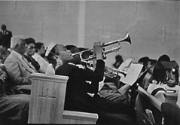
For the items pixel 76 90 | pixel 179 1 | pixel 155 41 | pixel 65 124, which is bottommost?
pixel 65 124

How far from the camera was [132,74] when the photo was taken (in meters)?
2.87

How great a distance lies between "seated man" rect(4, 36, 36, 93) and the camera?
285 cm

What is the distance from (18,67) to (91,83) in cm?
73

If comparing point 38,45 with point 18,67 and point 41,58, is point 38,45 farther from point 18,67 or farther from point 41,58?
→ point 18,67

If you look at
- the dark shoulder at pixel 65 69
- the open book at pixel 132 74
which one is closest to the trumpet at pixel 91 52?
the dark shoulder at pixel 65 69

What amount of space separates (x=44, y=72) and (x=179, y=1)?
1.50 m

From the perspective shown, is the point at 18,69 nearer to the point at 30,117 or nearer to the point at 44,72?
the point at 44,72

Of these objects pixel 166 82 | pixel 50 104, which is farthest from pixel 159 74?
pixel 50 104

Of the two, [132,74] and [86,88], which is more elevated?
[132,74]

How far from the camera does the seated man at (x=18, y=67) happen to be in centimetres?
285

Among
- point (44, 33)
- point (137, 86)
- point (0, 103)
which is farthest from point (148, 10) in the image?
point (0, 103)

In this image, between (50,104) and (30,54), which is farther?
(30,54)

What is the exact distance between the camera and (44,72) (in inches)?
113

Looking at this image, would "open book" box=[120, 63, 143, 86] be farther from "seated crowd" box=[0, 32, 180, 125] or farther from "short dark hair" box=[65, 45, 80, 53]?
"short dark hair" box=[65, 45, 80, 53]
